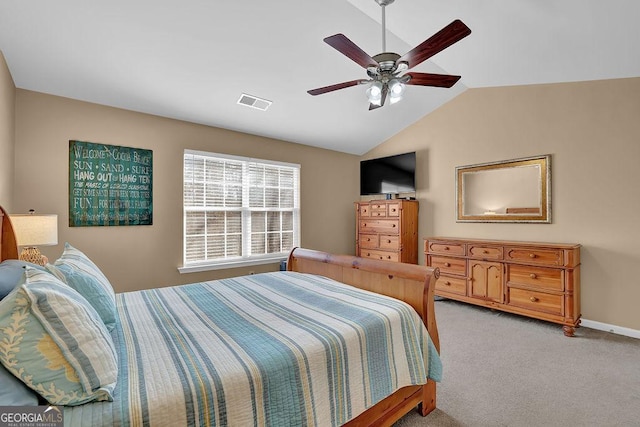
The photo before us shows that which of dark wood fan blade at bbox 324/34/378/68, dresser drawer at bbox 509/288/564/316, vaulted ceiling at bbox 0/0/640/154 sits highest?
vaulted ceiling at bbox 0/0/640/154

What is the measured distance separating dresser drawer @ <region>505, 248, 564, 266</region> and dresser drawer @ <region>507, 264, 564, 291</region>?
0.07 metres

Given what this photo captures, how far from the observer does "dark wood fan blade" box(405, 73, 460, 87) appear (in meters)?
2.21

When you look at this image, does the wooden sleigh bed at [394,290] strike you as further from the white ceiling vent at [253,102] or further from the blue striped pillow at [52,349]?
the white ceiling vent at [253,102]

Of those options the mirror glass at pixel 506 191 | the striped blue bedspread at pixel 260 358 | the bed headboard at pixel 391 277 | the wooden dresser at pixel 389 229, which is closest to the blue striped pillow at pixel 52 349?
the striped blue bedspread at pixel 260 358

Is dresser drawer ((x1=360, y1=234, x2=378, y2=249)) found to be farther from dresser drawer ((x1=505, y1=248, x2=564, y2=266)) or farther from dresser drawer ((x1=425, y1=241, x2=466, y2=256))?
dresser drawer ((x1=505, y1=248, x2=564, y2=266))

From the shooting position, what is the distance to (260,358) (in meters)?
1.17

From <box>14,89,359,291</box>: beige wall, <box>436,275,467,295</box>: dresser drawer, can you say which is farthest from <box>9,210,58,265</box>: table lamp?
<box>436,275,467,295</box>: dresser drawer

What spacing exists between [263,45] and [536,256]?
144 inches

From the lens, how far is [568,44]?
8.43ft

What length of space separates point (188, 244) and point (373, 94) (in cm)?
299

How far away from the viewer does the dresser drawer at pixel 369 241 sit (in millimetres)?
4844

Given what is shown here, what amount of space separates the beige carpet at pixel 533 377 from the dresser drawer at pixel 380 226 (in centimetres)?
168

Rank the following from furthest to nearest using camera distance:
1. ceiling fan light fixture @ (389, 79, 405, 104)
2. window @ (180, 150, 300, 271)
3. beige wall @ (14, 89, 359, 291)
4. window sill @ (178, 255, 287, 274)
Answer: window @ (180, 150, 300, 271)
window sill @ (178, 255, 287, 274)
beige wall @ (14, 89, 359, 291)
ceiling fan light fixture @ (389, 79, 405, 104)

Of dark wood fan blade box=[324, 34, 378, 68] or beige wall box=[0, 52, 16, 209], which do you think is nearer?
dark wood fan blade box=[324, 34, 378, 68]
